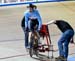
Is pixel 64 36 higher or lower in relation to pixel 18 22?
higher

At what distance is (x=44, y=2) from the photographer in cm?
2862

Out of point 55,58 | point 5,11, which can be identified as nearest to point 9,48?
point 55,58

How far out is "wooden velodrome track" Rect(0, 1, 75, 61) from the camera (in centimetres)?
1240

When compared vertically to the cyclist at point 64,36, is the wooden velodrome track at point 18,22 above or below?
below

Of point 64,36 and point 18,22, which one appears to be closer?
point 64,36

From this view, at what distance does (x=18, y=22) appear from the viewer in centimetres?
1905

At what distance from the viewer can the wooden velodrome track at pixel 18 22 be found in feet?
40.7

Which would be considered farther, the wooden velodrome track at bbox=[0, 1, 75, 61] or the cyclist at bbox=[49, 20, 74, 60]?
the wooden velodrome track at bbox=[0, 1, 75, 61]

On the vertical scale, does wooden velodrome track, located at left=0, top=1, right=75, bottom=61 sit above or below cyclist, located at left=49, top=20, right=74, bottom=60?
below

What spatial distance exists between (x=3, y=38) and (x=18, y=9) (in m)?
10.5

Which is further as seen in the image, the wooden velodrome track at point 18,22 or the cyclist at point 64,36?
the wooden velodrome track at point 18,22

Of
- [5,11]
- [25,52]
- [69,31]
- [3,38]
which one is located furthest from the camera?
[5,11]

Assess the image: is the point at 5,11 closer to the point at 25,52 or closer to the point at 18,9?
the point at 18,9

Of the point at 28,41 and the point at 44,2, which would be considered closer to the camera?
the point at 28,41
